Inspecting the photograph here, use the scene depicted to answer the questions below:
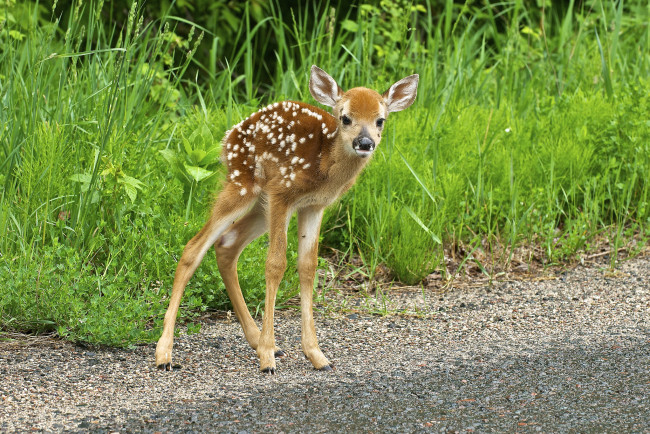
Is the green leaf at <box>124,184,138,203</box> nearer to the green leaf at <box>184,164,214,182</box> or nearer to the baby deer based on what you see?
the green leaf at <box>184,164,214,182</box>

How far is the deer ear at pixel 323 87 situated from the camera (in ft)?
16.2

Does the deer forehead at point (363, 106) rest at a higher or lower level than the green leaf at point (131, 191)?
higher

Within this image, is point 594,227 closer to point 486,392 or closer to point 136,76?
point 486,392

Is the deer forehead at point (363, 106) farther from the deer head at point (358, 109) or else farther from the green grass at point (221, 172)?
the green grass at point (221, 172)

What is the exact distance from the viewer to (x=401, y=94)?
509 cm

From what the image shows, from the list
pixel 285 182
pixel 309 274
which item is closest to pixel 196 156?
pixel 285 182

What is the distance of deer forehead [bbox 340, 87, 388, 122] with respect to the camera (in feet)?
15.5

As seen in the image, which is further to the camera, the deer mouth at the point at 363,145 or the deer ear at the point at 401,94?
the deer ear at the point at 401,94

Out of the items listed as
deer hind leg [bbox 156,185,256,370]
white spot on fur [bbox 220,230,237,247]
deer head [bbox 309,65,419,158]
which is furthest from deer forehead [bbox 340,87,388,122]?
white spot on fur [bbox 220,230,237,247]

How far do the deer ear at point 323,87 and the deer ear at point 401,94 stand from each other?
26 cm

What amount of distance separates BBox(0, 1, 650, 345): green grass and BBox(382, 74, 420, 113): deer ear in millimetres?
1024

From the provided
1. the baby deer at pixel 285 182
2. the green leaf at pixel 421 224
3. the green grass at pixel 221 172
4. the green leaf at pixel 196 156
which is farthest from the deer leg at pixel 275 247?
the green leaf at pixel 421 224

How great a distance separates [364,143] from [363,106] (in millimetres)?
251

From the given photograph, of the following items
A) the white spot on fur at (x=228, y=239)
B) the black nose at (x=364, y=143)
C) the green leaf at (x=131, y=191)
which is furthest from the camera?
the green leaf at (x=131, y=191)
